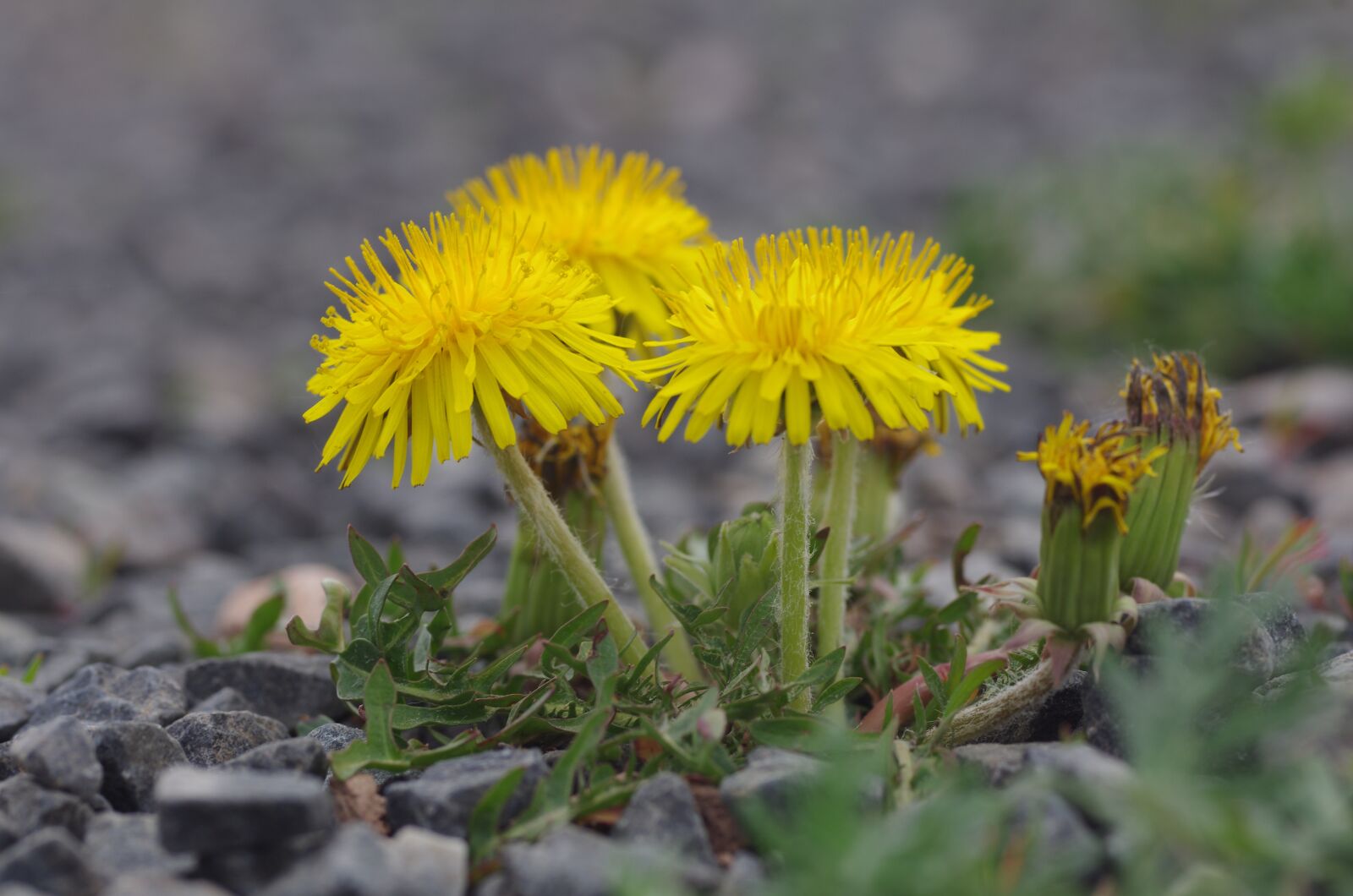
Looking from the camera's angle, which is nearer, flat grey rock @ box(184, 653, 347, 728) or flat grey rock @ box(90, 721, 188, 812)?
flat grey rock @ box(90, 721, 188, 812)

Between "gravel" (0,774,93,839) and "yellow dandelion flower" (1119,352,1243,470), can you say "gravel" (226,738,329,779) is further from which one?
"yellow dandelion flower" (1119,352,1243,470)

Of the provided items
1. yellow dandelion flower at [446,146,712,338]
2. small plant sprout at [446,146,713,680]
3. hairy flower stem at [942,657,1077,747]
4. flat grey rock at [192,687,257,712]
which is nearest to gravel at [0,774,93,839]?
Result: flat grey rock at [192,687,257,712]

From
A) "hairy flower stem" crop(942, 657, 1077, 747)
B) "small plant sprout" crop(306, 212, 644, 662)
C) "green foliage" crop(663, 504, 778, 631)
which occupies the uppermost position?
"small plant sprout" crop(306, 212, 644, 662)

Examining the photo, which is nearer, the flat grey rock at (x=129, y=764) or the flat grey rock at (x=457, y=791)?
the flat grey rock at (x=457, y=791)

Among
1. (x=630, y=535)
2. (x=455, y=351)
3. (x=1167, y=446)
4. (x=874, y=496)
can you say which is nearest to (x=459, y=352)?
(x=455, y=351)

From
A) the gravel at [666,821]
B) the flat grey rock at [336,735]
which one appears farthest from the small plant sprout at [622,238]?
the gravel at [666,821]

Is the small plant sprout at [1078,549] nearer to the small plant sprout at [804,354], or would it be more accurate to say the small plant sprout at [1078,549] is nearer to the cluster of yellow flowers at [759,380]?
the cluster of yellow flowers at [759,380]

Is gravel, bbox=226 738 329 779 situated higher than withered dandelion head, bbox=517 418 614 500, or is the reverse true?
withered dandelion head, bbox=517 418 614 500
